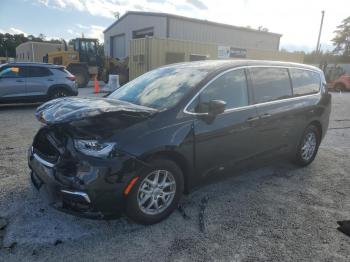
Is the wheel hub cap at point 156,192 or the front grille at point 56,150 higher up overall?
the front grille at point 56,150

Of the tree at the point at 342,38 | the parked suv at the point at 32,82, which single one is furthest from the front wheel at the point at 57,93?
the tree at the point at 342,38

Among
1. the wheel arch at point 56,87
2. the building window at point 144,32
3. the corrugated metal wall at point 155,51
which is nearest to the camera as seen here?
the wheel arch at point 56,87

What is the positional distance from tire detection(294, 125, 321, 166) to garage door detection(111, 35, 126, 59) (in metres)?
25.7

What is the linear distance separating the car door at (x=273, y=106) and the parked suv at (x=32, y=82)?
27.7ft

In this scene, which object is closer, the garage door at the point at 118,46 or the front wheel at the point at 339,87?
the front wheel at the point at 339,87

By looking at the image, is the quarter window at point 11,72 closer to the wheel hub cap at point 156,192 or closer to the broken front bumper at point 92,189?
the broken front bumper at point 92,189

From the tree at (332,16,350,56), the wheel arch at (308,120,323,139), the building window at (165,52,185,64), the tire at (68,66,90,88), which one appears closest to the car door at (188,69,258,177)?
the wheel arch at (308,120,323,139)

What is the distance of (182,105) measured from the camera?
3.17 metres

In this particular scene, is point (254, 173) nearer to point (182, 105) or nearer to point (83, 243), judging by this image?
point (182, 105)

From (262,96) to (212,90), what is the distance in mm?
964

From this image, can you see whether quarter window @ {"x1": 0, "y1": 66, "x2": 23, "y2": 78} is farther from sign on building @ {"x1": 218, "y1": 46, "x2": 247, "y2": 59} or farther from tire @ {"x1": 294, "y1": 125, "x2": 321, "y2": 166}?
sign on building @ {"x1": 218, "y1": 46, "x2": 247, "y2": 59}

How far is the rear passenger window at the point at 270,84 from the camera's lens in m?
3.99

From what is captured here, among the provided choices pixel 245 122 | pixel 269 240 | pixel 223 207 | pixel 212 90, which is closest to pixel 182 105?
pixel 212 90

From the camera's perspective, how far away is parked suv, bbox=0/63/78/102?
9.66 m
